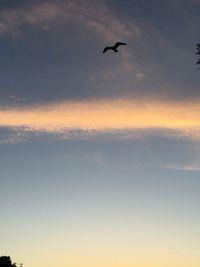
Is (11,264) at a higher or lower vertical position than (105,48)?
lower

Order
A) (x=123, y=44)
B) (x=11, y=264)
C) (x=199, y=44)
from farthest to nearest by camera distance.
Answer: (x=11, y=264), (x=199, y=44), (x=123, y=44)

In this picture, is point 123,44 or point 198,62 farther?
point 198,62

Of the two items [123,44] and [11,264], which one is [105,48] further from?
[11,264]

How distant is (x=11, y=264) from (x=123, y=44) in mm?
71925

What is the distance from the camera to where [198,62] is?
3497cm

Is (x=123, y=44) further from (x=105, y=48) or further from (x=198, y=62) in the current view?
(x=198, y=62)

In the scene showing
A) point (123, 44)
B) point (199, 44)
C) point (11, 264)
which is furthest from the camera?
point (11, 264)

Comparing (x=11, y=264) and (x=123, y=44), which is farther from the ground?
(x=123, y=44)

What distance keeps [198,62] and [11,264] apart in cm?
7072

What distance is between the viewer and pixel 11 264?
3602 inches

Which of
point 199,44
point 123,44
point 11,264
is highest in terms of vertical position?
point 199,44

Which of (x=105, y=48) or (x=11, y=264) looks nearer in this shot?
(x=105, y=48)

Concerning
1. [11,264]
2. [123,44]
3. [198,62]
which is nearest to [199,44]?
[198,62]

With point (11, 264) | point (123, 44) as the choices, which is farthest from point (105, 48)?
point (11, 264)
